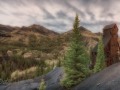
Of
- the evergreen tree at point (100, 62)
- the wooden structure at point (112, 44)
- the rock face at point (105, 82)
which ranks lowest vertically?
the rock face at point (105, 82)

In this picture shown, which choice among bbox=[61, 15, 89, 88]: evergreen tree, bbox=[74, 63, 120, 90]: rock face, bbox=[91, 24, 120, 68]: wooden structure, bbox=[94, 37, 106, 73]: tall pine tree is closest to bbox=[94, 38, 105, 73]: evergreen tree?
bbox=[94, 37, 106, 73]: tall pine tree

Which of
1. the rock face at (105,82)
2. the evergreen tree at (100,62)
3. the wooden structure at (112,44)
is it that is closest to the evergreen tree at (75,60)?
the rock face at (105,82)

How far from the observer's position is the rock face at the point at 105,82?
121 feet

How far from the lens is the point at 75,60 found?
1918 inches

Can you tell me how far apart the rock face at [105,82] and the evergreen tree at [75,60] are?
106 inches

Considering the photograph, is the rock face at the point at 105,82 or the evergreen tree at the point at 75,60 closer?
the rock face at the point at 105,82

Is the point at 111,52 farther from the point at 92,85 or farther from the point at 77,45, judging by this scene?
the point at 92,85

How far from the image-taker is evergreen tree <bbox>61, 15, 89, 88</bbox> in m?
47.9

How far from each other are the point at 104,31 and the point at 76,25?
2297 centimetres

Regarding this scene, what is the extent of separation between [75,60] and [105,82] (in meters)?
10.9

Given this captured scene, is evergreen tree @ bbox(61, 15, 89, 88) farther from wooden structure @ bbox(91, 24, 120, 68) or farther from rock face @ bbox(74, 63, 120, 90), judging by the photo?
wooden structure @ bbox(91, 24, 120, 68)

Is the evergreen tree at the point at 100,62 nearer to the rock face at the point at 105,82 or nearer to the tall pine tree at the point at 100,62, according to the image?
the tall pine tree at the point at 100,62

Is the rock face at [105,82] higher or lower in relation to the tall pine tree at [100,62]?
lower

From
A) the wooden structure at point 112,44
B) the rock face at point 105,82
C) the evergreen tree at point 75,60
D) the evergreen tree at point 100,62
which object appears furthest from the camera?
the wooden structure at point 112,44
